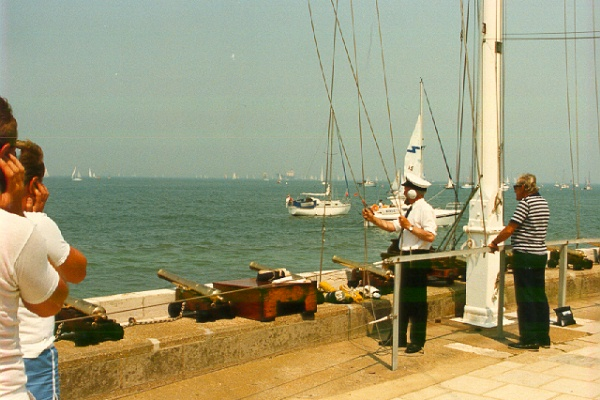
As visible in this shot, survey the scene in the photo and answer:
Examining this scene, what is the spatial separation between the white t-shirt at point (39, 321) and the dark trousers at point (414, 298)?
364cm

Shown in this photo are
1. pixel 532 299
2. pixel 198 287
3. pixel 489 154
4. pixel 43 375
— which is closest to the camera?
pixel 43 375

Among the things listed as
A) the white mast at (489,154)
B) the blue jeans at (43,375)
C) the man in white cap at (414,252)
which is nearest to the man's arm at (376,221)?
the man in white cap at (414,252)

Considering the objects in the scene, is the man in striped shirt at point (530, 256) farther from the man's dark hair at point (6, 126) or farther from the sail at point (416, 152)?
the sail at point (416, 152)

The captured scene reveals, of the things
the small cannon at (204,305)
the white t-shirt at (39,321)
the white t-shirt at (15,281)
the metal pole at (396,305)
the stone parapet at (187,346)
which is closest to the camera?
the white t-shirt at (15,281)

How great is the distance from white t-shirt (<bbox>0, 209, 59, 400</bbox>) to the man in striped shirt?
4.86 m

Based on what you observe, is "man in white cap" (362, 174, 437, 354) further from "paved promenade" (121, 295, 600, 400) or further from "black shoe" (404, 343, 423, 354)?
"paved promenade" (121, 295, 600, 400)

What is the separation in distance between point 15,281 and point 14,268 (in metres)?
0.05

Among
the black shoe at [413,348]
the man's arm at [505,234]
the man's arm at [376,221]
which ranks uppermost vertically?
the man's arm at [376,221]

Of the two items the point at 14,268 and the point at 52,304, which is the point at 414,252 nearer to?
the point at 52,304

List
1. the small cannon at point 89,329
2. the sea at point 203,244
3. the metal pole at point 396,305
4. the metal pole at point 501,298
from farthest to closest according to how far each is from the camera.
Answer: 1. the sea at point 203,244
2. the metal pole at point 501,298
3. the metal pole at point 396,305
4. the small cannon at point 89,329

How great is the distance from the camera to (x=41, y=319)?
9.02 feet

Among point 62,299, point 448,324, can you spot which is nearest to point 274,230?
point 448,324

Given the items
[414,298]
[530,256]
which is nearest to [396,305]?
[414,298]

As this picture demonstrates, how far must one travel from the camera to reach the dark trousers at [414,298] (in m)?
5.88
